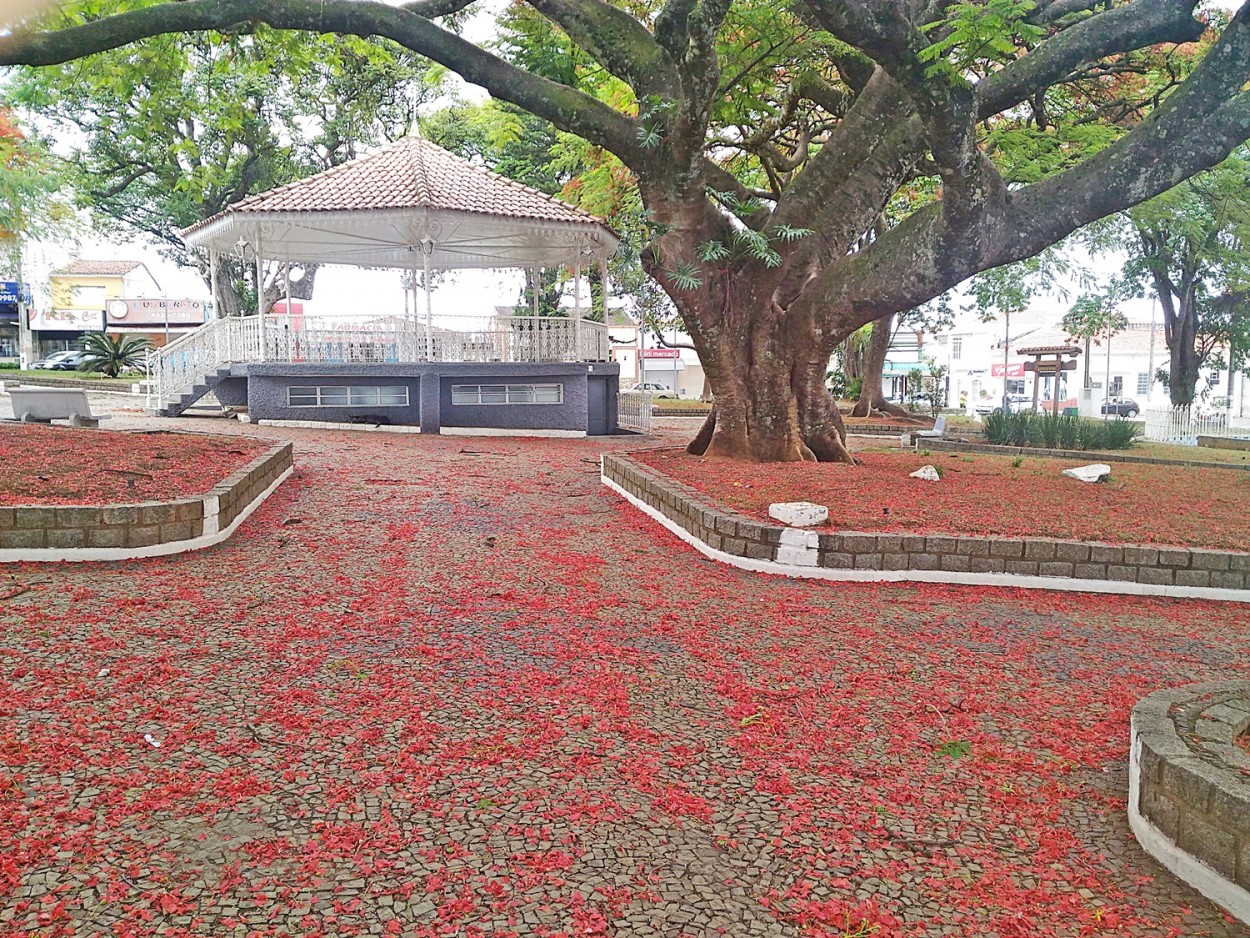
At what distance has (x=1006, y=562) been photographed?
6.85 m

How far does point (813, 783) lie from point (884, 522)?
13.9 ft

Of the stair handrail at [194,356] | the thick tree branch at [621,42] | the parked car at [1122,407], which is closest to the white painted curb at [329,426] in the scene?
the stair handrail at [194,356]

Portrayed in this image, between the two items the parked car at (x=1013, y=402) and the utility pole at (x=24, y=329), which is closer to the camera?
the utility pole at (x=24, y=329)

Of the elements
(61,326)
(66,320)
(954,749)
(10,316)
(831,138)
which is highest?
(10,316)

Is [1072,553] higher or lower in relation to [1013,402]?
lower

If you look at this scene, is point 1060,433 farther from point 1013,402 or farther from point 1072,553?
point 1013,402

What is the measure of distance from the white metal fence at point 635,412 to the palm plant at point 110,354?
2131 cm

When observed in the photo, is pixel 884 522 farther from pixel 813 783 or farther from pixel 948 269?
pixel 813 783

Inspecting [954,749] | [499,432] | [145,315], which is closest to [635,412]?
[499,432]

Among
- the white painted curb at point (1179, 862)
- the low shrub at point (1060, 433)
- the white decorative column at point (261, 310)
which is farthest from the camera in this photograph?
the low shrub at point (1060, 433)

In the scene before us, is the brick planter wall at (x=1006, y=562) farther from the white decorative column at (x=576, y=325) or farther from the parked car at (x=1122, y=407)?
the parked car at (x=1122, y=407)

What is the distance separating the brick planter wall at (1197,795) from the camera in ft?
8.79

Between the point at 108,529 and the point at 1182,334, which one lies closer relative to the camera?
the point at 108,529

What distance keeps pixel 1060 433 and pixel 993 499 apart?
1125 centimetres
